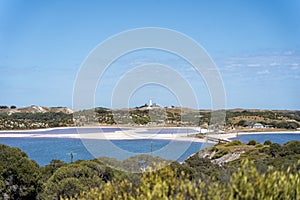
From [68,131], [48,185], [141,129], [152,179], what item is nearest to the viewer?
[152,179]

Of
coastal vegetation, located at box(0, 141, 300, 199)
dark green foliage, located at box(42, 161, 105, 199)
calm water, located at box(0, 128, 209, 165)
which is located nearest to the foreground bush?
coastal vegetation, located at box(0, 141, 300, 199)

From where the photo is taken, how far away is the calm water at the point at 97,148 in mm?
16156

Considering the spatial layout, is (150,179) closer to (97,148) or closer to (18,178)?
(18,178)

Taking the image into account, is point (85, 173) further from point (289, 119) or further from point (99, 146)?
point (289, 119)

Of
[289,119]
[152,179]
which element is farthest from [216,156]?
[289,119]

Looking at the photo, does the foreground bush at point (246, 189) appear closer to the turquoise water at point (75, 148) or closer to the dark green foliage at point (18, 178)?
the turquoise water at point (75, 148)

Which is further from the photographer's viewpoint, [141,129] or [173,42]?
[141,129]

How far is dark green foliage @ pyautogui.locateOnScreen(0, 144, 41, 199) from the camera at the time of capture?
15.0m

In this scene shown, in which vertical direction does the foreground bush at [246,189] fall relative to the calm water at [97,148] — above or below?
above

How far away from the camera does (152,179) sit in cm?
620

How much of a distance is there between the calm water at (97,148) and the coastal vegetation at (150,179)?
500 mm

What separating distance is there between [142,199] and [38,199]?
9.77m

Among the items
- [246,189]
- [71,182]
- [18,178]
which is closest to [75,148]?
[18,178]

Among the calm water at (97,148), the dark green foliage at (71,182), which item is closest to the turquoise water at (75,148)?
the calm water at (97,148)
